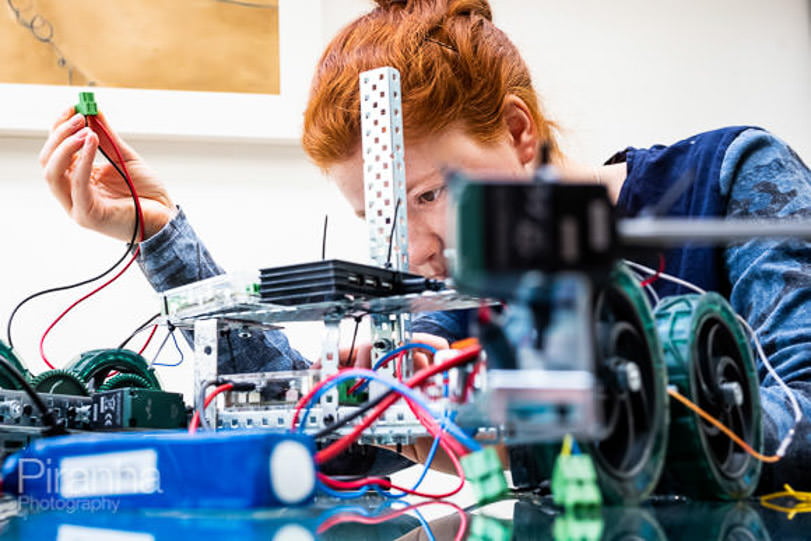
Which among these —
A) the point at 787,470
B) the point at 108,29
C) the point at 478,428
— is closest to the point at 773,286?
the point at 787,470

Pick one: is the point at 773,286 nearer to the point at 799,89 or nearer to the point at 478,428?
the point at 478,428

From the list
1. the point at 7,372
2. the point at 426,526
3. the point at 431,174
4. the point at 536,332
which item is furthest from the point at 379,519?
the point at 431,174

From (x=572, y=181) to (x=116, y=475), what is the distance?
1.34 ft

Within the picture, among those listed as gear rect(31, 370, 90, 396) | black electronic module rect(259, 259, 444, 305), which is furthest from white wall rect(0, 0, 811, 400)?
black electronic module rect(259, 259, 444, 305)

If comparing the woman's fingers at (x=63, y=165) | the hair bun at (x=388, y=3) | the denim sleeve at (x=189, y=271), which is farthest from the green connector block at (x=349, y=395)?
the hair bun at (x=388, y=3)

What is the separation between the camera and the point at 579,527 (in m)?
0.50

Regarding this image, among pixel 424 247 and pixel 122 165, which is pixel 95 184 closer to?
pixel 122 165

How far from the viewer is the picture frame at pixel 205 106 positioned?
197 centimetres

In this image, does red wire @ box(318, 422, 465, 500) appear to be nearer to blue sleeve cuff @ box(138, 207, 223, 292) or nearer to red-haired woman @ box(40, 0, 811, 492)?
red-haired woman @ box(40, 0, 811, 492)

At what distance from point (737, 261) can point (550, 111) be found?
112 centimetres

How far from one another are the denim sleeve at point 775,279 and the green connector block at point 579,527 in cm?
22

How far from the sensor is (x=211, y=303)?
2.81 feet

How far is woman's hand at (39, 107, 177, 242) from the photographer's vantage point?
3.79 ft

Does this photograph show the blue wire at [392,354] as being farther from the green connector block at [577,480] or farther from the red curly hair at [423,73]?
the red curly hair at [423,73]
